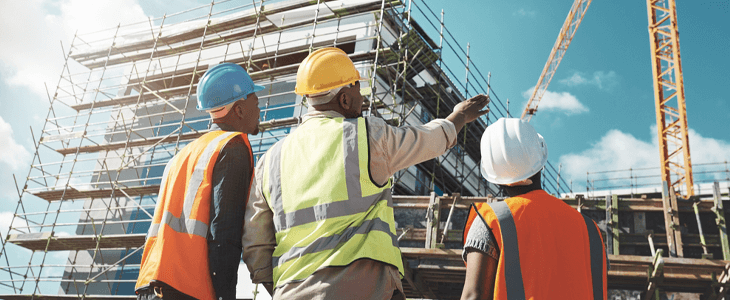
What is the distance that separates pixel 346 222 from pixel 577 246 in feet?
2.56

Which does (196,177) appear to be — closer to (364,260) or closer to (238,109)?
(238,109)

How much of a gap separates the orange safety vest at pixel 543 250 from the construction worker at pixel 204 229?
863mm

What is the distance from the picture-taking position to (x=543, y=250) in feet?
5.90

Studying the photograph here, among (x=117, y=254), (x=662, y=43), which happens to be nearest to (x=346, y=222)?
(x=117, y=254)

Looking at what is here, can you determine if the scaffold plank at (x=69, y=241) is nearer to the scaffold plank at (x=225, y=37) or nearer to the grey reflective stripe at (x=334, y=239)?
the scaffold plank at (x=225, y=37)

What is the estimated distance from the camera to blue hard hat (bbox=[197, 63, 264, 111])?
2660 millimetres

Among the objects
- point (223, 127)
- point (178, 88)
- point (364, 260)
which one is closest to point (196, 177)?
point (223, 127)

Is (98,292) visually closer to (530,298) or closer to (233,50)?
(233,50)

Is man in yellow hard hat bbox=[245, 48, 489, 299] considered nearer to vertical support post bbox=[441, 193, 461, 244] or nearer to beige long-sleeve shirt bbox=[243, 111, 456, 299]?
beige long-sleeve shirt bbox=[243, 111, 456, 299]

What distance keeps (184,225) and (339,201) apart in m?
0.73

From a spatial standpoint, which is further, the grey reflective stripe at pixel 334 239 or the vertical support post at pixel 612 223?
the vertical support post at pixel 612 223

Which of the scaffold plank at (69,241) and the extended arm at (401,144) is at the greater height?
the scaffold plank at (69,241)

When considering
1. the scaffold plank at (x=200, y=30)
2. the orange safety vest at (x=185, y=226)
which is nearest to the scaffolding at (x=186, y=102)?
the scaffold plank at (x=200, y=30)

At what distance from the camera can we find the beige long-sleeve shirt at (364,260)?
1.78m
